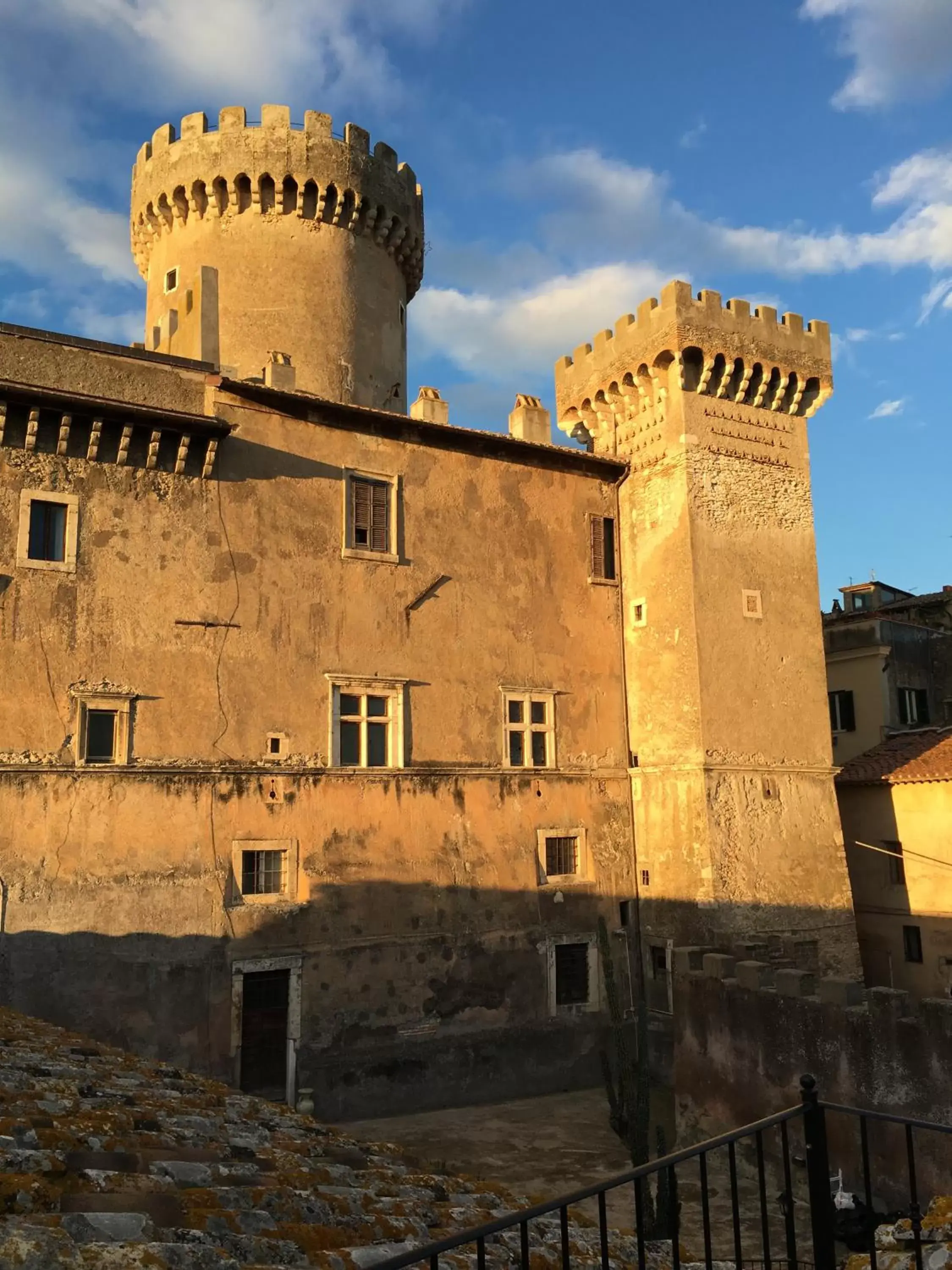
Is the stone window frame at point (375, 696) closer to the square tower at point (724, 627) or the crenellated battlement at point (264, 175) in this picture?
the square tower at point (724, 627)

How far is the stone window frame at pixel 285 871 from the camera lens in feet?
59.1

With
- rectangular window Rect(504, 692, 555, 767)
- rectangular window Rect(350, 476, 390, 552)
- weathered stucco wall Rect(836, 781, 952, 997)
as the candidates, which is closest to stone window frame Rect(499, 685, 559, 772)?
rectangular window Rect(504, 692, 555, 767)

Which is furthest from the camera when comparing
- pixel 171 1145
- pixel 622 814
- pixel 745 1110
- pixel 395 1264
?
pixel 622 814

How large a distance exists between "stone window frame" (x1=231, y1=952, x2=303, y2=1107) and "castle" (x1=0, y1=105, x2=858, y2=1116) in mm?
53

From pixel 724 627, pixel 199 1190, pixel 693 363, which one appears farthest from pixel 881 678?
pixel 199 1190

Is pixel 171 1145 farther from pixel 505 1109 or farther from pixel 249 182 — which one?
pixel 249 182

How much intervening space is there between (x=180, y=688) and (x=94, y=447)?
453 cm

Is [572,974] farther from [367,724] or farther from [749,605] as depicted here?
[749,605]

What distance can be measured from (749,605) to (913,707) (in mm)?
11656

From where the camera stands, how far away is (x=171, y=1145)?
21.4 ft

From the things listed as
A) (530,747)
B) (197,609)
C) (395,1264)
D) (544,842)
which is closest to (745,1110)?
(544,842)

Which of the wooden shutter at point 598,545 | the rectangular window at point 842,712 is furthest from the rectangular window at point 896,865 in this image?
the wooden shutter at point 598,545

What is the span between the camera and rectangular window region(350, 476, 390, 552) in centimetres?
2045

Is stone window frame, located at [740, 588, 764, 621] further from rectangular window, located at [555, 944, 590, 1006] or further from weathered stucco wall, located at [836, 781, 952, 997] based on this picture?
rectangular window, located at [555, 944, 590, 1006]
